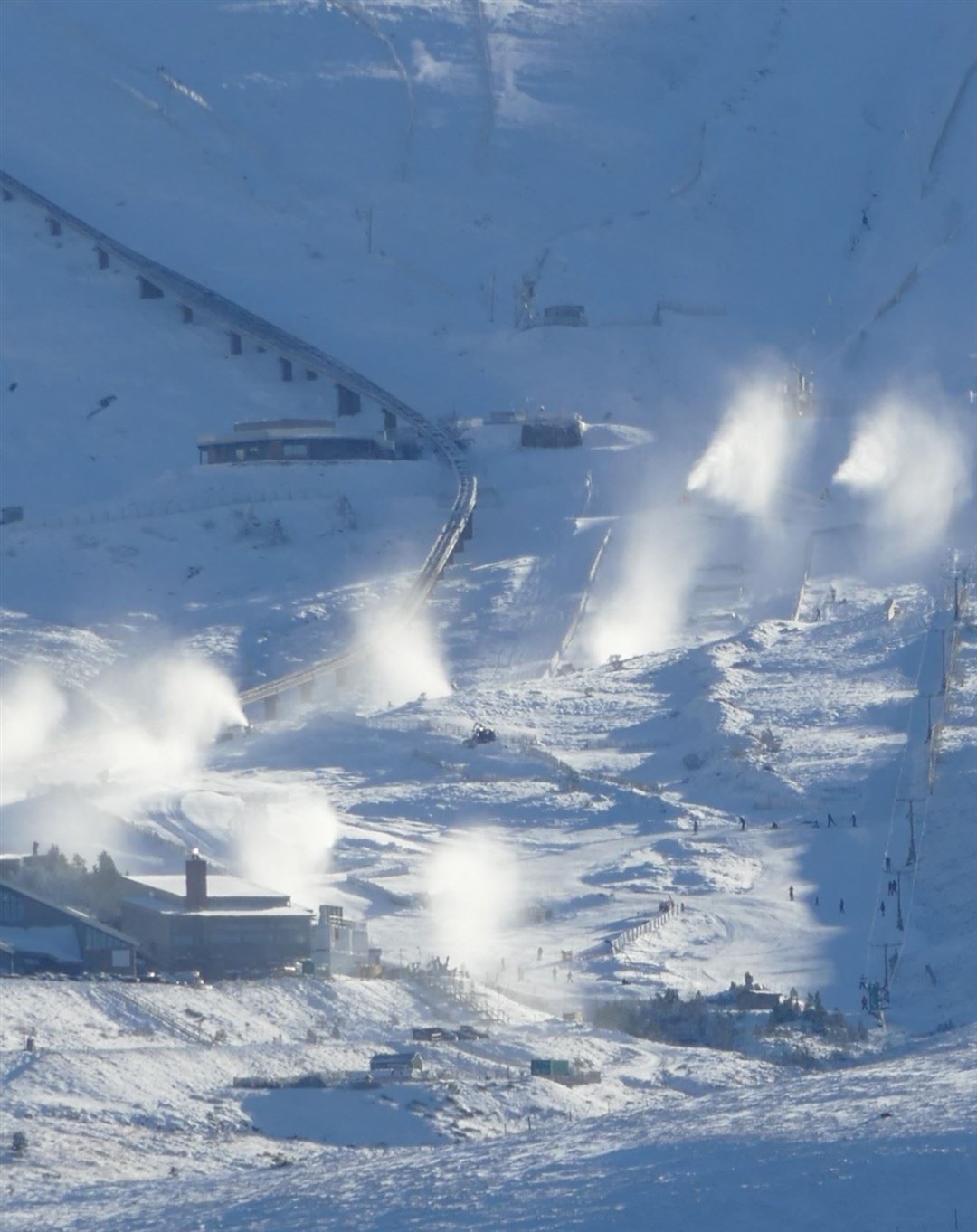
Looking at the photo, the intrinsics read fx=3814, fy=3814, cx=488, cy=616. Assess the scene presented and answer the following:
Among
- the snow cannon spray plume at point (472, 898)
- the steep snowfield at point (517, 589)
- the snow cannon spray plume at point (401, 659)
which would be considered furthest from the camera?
the snow cannon spray plume at point (401, 659)

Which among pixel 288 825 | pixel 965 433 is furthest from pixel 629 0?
pixel 288 825

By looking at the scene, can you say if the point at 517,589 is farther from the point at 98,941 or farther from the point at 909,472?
the point at 98,941

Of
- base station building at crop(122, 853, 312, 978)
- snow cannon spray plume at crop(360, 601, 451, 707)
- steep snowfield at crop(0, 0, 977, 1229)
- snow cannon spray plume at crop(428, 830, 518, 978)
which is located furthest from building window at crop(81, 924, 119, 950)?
snow cannon spray plume at crop(360, 601, 451, 707)

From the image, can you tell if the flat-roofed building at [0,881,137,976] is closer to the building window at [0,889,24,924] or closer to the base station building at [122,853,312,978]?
the building window at [0,889,24,924]

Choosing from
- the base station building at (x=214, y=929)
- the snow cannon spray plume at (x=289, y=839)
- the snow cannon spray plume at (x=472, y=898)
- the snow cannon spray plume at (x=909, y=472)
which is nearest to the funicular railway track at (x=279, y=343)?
the snow cannon spray plume at (x=909, y=472)

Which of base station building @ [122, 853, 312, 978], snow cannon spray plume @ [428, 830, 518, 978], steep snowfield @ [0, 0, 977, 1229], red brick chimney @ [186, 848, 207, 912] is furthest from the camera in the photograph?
snow cannon spray plume @ [428, 830, 518, 978]

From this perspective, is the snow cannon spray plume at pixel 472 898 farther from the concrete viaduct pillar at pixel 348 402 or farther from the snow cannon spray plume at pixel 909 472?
the concrete viaduct pillar at pixel 348 402

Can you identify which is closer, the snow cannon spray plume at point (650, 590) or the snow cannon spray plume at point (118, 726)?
the snow cannon spray plume at point (118, 726)
